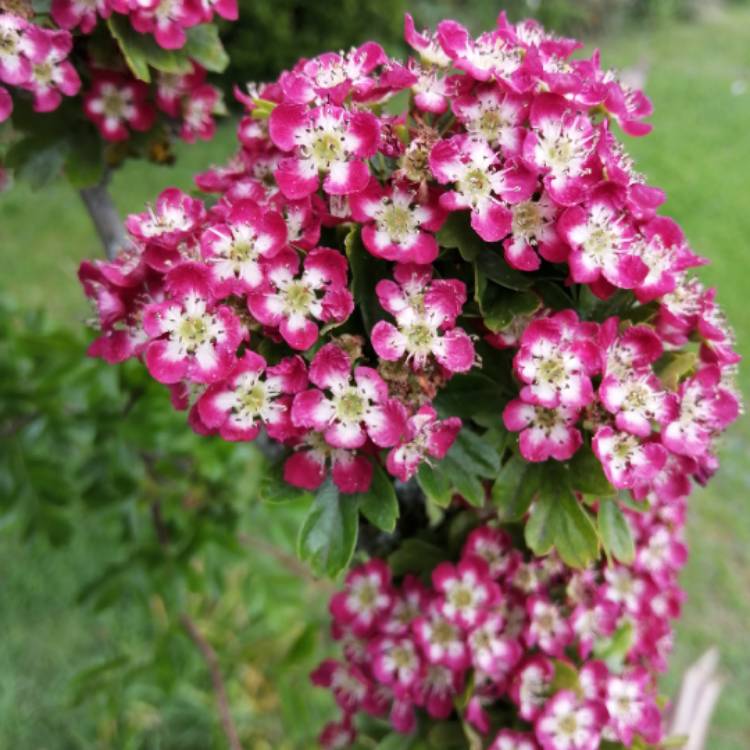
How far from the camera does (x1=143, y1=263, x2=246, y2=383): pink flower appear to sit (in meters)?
0.81

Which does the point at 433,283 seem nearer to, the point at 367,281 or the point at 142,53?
the point at 367,281

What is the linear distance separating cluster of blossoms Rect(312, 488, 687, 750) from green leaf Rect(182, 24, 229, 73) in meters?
0.74

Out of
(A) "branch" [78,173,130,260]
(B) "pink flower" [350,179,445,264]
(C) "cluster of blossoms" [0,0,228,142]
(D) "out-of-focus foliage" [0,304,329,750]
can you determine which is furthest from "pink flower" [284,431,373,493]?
(D) "out-of-focus foliage" [0,304,329,750]

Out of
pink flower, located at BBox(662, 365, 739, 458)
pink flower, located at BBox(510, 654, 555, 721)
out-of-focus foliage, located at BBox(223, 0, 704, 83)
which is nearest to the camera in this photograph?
pink flower, located at BBox(662, 365, 739, 458)

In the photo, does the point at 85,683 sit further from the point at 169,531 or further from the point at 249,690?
the point at 249,690

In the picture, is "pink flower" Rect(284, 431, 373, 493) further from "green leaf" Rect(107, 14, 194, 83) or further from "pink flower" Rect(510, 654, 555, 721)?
"green leaf" Rect(107, 14, 194, 83)

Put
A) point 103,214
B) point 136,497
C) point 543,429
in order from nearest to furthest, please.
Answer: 1. point 543,429
2. point 103,214
3. point 136,497

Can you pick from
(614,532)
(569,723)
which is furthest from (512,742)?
(614,532)

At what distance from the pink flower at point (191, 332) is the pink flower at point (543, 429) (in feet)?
1.02

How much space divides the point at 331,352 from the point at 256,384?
0.08 metres

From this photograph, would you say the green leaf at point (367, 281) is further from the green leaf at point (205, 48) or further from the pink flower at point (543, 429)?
the green leaf at point (205, 48)

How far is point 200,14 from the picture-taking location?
1.08 meters

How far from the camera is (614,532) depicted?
1011mm

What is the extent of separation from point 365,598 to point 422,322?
1.69 feet
